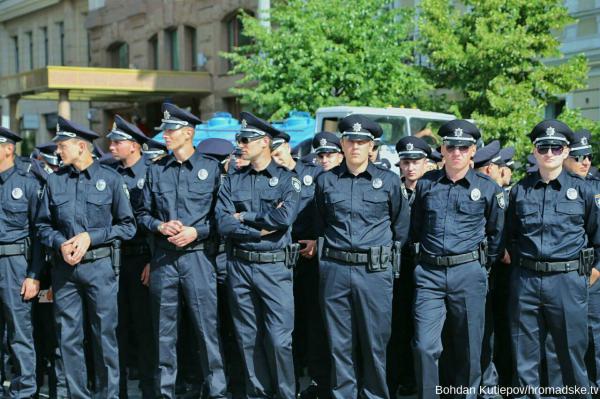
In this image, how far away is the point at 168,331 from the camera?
7.05 metres

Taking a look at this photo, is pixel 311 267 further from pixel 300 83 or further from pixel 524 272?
pixel 300 83

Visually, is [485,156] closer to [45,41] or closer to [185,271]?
[185,271]

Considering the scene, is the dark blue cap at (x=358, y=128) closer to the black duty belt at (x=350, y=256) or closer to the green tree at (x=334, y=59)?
the black duty belt at (x=350, y=256)

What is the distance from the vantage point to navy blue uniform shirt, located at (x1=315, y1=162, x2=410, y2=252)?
6785mm

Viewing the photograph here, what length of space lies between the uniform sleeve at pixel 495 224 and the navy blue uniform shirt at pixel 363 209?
598 millimetres

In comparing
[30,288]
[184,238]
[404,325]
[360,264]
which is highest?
[184,238]

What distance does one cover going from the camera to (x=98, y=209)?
7.07 m

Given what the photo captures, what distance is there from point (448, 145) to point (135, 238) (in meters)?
2.81

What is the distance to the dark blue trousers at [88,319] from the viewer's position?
696 cm

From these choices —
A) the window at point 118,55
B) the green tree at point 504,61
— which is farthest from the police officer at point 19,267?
the window at point 118,55

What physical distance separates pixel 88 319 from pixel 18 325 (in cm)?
74

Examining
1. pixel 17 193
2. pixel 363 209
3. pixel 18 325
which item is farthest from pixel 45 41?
pixel 363 209

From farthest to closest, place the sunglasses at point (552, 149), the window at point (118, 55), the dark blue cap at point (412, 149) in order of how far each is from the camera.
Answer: the window at point (118, 55) < the dark blue cap at point (412, 149) < the sunglasses at point (552, 149)

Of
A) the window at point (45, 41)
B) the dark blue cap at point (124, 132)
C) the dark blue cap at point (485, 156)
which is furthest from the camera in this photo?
the window at point (45, 41)
